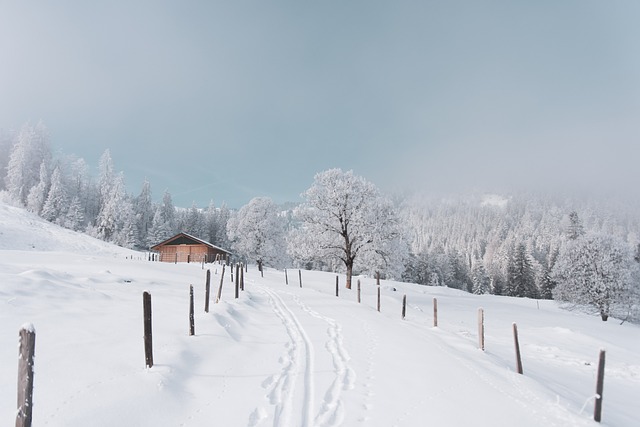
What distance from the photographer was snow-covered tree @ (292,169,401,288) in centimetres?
3141

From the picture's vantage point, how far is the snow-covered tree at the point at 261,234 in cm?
5806

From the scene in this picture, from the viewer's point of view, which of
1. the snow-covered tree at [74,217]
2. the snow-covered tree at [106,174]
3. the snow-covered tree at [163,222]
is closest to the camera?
the snow-covered tree at [74,217]

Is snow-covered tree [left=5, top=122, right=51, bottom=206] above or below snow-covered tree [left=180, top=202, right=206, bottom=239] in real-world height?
above

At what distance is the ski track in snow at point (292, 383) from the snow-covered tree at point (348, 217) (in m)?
20.3

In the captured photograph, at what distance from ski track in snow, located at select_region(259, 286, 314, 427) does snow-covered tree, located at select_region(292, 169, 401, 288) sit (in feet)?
66.6

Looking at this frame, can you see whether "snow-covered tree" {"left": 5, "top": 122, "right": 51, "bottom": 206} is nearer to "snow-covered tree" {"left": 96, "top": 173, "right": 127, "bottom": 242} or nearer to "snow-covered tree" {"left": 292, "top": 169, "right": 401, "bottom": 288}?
"snow-covered tree" {"left": 96, "top": 173, "right": 127, "bottom": 242}

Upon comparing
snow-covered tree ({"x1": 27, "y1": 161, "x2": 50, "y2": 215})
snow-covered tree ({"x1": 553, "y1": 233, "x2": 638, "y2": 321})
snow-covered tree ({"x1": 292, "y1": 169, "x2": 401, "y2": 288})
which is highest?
snow-covered tree ({"x1": 27, "y1": 161, "x2": 50, "y2": 215})

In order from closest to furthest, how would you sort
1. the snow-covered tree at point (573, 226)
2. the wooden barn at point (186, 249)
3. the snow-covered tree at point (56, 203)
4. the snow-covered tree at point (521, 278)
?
the wooden barn at point (186, 249) < the snow-covered tree at point (573, 226) < the snow-covered tree at point (56, 203) < the snow-covered tree at point (521, 278)

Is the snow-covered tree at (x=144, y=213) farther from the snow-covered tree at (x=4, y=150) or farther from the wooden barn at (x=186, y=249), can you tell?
the wooden barn at (x=186, y=249)

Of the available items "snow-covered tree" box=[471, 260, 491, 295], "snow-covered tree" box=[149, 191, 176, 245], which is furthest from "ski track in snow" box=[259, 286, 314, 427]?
"snow-covered tree" box=[471, 260, 491, 295]

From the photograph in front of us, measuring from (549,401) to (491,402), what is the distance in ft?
5.97

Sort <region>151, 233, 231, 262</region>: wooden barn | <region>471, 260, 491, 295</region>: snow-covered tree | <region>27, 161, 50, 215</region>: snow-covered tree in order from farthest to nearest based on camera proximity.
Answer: <region>471, 260, 491, 295</region>: snow-covered tree → <region>27, 161, 50, 215</region>: snow-covered tree → <region>151, 233, 231, 262</region>: wooden barn

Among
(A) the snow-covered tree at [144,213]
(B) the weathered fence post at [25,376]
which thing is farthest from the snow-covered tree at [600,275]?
(A) the snow-covered tree at [144,213]

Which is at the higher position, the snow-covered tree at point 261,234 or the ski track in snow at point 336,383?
the snow-covered tree at point 261,234
